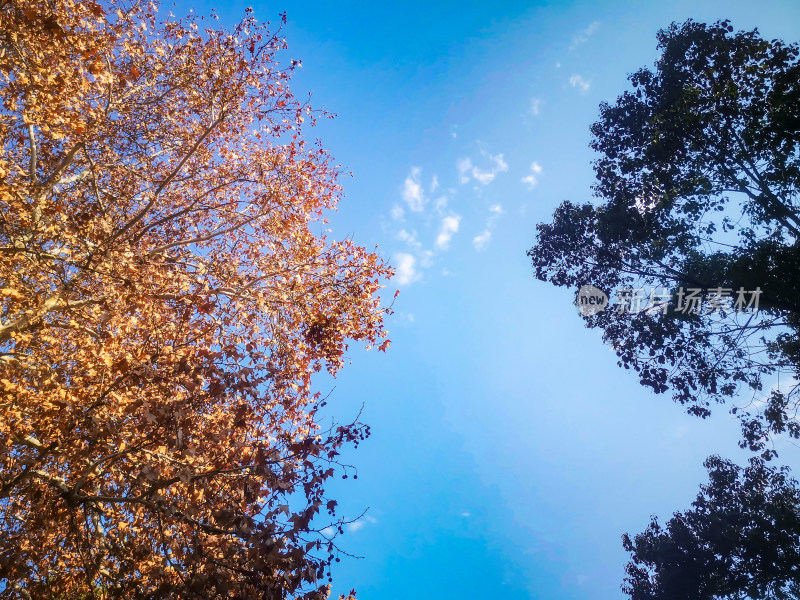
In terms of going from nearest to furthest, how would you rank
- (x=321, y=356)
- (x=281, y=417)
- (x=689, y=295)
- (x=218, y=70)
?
(x=281, y=417), (x=218, y=70), (x=321, y=356), (x=689, y=295)

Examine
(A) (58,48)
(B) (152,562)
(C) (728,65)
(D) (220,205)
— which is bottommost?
(B) (152,562)

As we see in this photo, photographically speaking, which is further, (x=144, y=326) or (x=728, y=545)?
(x=728, y=545)

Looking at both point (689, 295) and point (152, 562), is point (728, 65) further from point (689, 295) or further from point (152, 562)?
point (152, 562)

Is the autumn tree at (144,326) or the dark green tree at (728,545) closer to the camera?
the autumn tree at (144,326)

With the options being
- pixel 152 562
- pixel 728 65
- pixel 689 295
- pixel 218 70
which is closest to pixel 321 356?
pixel 152 562

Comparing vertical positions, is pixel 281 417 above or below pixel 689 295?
below

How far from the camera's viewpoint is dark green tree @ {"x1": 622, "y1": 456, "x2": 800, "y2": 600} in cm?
1346

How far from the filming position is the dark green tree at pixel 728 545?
13.5 m

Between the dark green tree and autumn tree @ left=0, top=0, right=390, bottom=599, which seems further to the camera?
the dark green tree

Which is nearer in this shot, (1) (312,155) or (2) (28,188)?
(2) (28,188)

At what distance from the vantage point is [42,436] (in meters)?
5.75

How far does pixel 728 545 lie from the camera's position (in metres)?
14.6

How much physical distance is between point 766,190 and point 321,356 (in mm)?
11077

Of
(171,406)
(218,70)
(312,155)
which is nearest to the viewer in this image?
(171,406)
